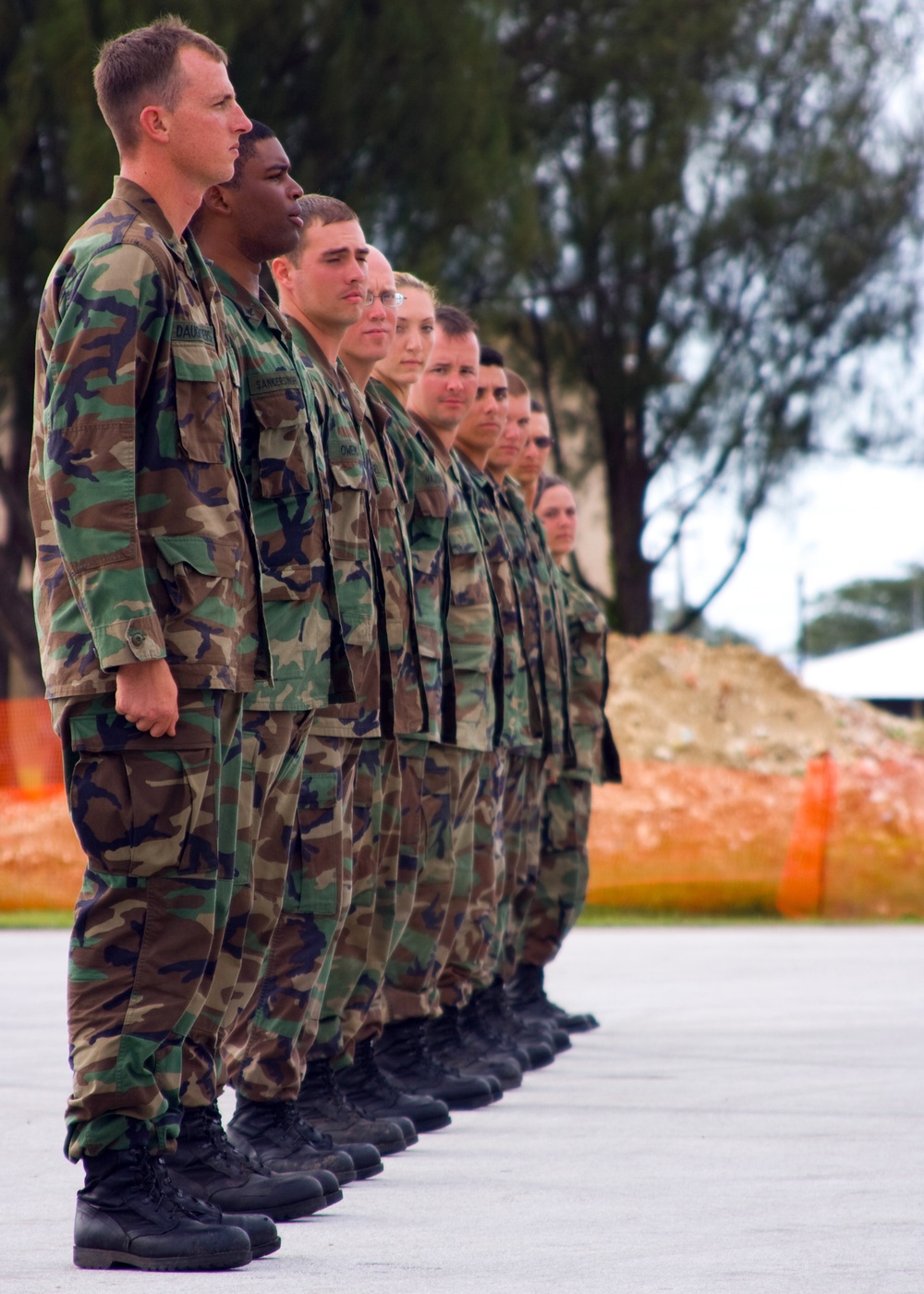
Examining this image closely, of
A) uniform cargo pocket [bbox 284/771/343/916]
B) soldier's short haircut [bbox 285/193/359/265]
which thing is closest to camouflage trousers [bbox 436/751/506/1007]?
uniform cargo pocket [bbox 284/771/343/916]

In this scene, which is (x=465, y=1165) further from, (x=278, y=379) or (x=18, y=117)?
(x=18, y=117)

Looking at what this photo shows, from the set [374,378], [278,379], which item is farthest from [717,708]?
[278,379]

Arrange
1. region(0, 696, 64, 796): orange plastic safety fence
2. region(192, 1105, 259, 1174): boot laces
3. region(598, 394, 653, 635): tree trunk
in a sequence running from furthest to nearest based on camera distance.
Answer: region(598, 394, 653, 635): tree trunk < region(0, 696, 64, 796): orange plastic safety fence < region(192, 1105, 259, 1174): boot laces

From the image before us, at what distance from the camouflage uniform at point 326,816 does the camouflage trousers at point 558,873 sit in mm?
2735

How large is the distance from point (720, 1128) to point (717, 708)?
1261 cm

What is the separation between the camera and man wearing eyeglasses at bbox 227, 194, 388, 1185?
3.71m

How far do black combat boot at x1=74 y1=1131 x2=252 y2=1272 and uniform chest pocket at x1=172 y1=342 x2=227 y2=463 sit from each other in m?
1.10

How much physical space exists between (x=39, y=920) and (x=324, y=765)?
8.66 metres

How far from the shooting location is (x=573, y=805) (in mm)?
7031

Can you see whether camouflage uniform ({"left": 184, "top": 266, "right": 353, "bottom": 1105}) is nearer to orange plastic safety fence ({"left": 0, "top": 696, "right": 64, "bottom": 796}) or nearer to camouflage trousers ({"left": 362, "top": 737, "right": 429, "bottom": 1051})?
camouflage trousers ({"left": 362, "top": 737, "right": 429, "bottom": 1051})

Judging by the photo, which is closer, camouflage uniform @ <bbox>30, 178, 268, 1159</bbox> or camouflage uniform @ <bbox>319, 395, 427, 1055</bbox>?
camouflage uniform @ <bbox>30, 178, 268, 1159</bbox>

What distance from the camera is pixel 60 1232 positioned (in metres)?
3.35

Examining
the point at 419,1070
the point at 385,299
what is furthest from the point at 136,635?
the point at 419,1070

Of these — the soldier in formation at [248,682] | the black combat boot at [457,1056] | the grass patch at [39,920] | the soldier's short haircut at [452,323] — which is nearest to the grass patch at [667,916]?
the grass patch at [39,920]
